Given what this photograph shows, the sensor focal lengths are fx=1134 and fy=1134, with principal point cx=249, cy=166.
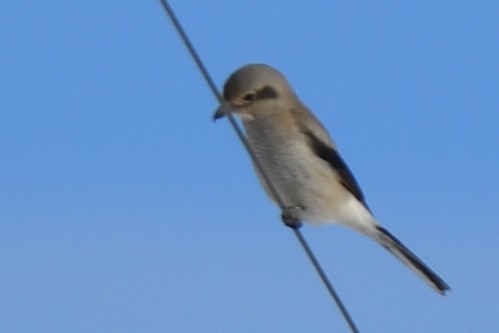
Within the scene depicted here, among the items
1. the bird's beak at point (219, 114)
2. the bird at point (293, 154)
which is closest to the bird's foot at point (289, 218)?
the bird at point (293, 154)

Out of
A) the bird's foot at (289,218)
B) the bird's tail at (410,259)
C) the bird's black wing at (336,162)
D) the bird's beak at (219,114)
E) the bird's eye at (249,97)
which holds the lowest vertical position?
the bird's tail at (410,259)

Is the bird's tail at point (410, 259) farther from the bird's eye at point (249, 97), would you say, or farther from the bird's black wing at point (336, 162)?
the bird's eye at point (249, 97)

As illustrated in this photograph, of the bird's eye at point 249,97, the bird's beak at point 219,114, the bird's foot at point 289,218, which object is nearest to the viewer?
the bird's beak at point 219,114

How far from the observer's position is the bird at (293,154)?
579cm

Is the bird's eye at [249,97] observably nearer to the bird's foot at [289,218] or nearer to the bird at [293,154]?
the bird at [293,154]

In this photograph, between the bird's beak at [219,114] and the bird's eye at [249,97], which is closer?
the bird's beak at [219,114]

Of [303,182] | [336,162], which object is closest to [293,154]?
[303,182]

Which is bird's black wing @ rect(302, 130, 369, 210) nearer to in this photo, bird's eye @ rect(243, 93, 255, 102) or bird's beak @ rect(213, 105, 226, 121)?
bird's eye @ rect(243, 93, 255, 102)

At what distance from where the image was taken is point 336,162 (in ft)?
19.8

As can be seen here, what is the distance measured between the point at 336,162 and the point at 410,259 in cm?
74

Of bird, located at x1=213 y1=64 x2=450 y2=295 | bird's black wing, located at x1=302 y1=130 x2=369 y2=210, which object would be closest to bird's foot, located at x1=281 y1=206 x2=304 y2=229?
bird, located at x1=213 y1=64 x2=450 y2=295

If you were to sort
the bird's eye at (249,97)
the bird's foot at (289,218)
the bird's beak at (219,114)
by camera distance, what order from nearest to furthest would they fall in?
the bird's beak at (219,114) → the bird's foot at (289,218) → the bird's eye at (249,97)

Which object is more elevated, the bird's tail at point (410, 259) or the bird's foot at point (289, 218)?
the bird's foot at point (289, 218)

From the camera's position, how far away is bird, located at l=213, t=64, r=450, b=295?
228 inches
